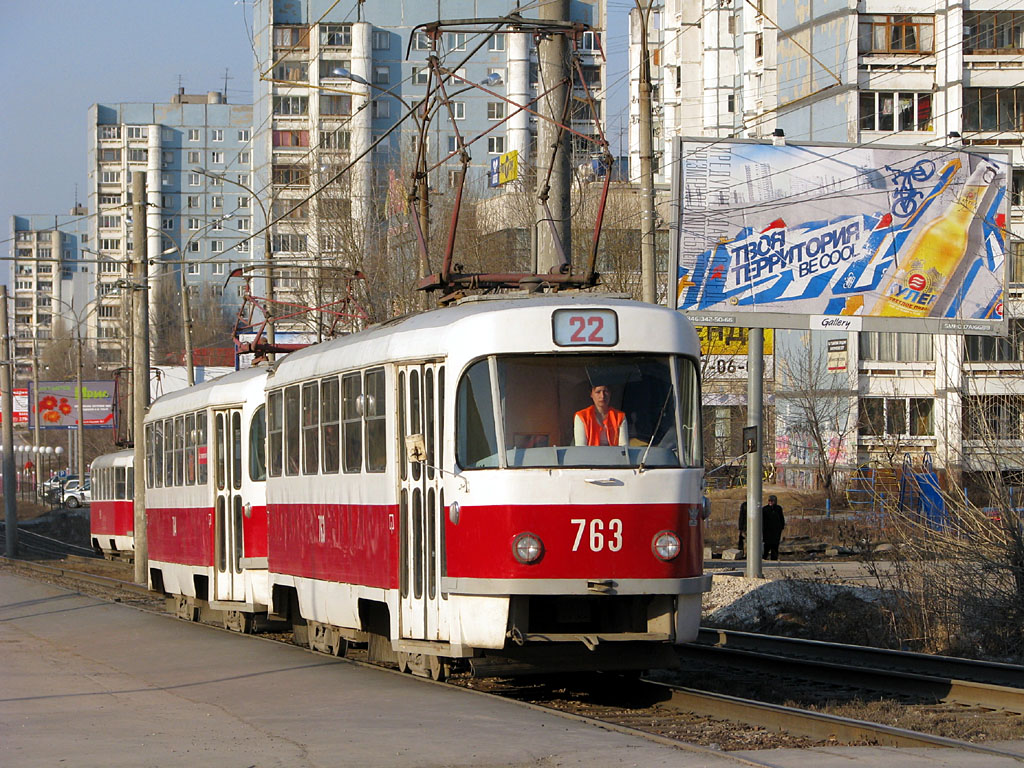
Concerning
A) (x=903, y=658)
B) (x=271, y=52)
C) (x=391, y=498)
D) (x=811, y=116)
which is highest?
(x=271, y=52)

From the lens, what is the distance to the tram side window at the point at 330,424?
13.3m

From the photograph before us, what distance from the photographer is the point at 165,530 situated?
21.7 m

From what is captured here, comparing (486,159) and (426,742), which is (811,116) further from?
(426,742)

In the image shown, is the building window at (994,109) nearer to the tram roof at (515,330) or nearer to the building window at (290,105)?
the tram roof at (515,330)

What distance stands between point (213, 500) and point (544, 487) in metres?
9.02

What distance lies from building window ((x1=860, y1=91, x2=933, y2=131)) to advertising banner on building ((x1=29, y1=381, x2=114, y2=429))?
3939 cm

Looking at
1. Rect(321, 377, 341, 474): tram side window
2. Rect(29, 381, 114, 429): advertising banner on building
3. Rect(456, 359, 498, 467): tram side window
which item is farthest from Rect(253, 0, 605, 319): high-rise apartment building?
Rect(456, 359, 498, 467): tram side window

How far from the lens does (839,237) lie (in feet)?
76.8

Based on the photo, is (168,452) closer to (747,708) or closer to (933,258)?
(933,258)

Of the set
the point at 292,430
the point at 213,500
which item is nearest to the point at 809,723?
the point at 292,430

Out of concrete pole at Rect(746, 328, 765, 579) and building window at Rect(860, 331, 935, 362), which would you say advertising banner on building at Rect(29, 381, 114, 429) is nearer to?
building window at Rect(860, 331, 935, 362)

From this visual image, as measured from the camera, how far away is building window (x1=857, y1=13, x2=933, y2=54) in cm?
4906

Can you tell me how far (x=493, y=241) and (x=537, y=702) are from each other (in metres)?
27.3

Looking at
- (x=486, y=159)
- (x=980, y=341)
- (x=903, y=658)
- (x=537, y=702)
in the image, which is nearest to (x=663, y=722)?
(x=537, y=702)
